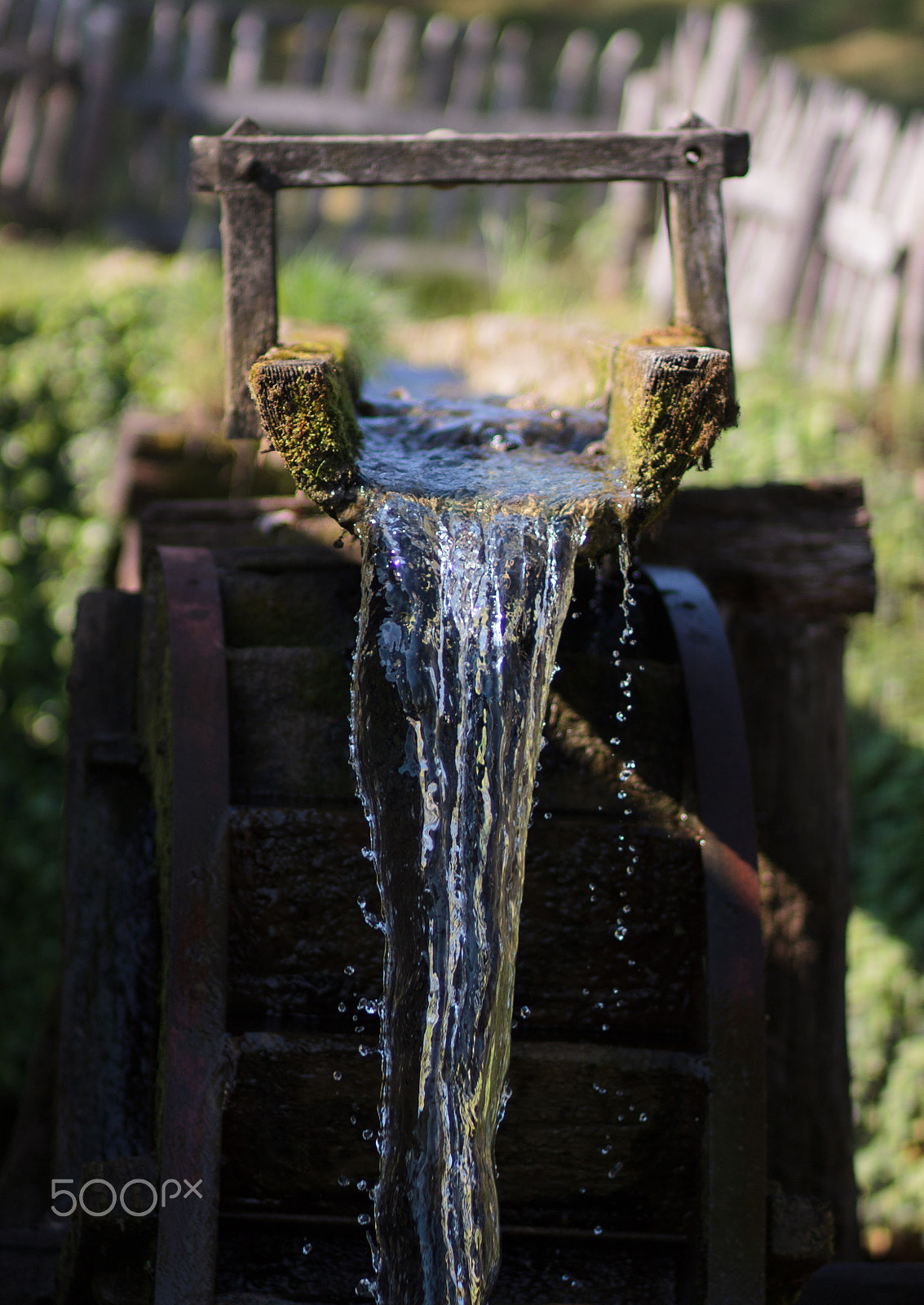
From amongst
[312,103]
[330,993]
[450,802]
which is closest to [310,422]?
[450,802]

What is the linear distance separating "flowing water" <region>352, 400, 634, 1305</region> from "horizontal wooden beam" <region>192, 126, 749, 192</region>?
0.58 meters

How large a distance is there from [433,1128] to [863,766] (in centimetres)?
332

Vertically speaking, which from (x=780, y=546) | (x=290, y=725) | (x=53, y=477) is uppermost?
(x=53, y=477)

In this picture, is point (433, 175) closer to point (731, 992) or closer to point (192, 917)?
point (192, 917)

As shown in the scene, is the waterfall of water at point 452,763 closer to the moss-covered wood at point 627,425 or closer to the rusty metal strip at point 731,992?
the moss-covered wood at point 627,425

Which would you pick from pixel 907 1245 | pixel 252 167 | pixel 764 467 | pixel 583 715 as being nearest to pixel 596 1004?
pixel 583 715

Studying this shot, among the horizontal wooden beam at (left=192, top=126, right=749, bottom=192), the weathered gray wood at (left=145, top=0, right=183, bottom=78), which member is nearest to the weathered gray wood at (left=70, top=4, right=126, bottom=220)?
the weathered gray wood at (left=145, top=0, right=183, bottom=78)

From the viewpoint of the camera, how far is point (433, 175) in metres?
2.19

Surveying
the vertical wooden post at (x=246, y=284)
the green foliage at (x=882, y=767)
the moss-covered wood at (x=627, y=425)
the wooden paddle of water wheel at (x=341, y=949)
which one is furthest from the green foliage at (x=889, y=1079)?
the vertical wooden post at (x=246, y=284)

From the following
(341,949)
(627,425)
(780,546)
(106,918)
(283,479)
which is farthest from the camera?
(283,479)

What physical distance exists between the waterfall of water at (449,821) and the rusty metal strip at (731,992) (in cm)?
34

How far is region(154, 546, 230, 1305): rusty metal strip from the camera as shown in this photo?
5.95ft

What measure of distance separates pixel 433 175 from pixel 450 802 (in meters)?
1.09

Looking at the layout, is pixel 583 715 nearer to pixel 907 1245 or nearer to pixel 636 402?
pixel 636 402
